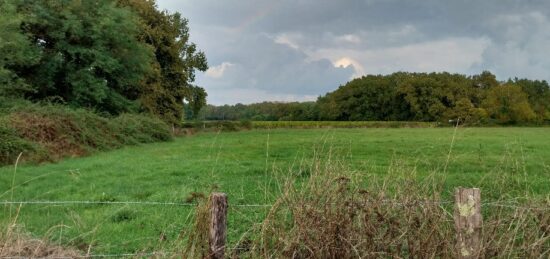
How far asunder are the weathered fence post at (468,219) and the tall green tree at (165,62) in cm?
4524

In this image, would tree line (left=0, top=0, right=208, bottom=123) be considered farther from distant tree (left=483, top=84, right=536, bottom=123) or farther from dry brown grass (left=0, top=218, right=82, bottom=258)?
distant tree (left=483, top=84, right=536, bottom=123)

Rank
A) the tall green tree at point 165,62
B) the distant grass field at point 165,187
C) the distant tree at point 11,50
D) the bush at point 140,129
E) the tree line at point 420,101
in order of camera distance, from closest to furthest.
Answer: the distant grass field at point 165,187 < the distant tree at point 11,50 < the bush at point 140,129 < the tall green tree at point 165,62 < the tree line at point 420,101

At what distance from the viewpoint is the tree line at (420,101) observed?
339ft

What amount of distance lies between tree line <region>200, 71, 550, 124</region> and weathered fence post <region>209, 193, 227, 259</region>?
90.1 metres

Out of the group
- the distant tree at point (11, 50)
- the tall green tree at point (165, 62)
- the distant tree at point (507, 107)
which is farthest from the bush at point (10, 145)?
the distant tree at point (507, 107)

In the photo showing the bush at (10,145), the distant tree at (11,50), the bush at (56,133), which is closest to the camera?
the bush at (10,145)

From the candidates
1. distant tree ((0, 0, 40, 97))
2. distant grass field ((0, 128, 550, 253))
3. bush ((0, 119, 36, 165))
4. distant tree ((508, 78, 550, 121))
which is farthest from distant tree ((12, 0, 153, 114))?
distant tree ((508, 78, 550, 121))

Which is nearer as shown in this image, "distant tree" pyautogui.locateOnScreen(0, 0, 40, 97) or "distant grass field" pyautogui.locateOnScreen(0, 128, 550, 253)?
"distant grass field" pyautogui.locateOnScreen(0, 128, 550, 253)

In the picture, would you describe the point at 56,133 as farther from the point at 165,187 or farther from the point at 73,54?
the point at 165,187

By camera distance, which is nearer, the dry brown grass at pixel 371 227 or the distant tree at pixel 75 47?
the dry brown grass at pixel 371 227

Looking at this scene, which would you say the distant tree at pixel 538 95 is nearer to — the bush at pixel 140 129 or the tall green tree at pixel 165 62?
the tall green tree at pixel 165 62

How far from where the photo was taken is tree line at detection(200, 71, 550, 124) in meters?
103

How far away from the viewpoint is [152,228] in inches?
343

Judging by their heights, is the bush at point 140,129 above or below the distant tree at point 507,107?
below
